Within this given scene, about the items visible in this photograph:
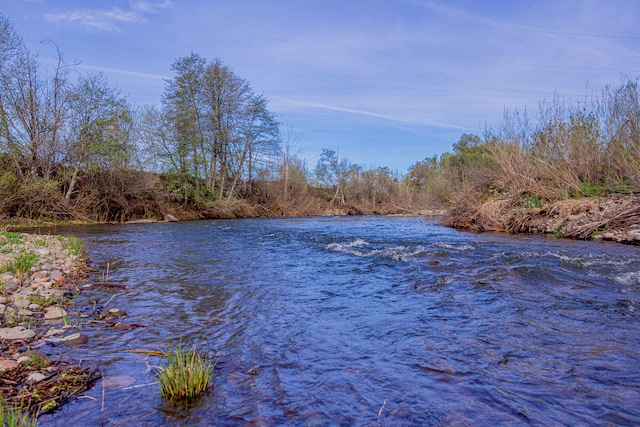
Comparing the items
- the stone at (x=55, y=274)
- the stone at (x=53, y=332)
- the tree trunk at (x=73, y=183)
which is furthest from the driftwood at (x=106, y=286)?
the tree trunk at (x=73, y=183)

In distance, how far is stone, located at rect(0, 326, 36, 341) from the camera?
11.5 feet

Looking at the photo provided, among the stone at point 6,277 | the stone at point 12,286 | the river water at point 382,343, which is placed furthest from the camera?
the stone at point 6,277

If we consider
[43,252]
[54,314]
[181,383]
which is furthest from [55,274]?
[181,383]

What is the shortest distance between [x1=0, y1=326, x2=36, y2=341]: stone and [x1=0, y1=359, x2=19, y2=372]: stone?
68 cm

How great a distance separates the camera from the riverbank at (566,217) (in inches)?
427

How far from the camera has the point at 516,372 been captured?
10.00ft

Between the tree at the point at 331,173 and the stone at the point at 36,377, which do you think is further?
the tree at the point at 331,173

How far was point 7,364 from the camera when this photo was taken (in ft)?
9.43

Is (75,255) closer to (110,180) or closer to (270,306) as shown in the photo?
(270,306)

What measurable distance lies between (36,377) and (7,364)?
0.36m

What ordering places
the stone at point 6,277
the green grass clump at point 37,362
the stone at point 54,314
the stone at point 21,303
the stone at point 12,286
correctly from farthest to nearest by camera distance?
the stone at point 6,277 → the stone at point 12,286 → the stone at point 21,303 → the stone at point 54,314 → the green grass clump at point 37,362

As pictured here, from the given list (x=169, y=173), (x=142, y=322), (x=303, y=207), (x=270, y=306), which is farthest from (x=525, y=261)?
(x=303, y=207)

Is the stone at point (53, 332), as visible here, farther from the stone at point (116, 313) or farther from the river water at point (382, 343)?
the stone at point (116, 313)

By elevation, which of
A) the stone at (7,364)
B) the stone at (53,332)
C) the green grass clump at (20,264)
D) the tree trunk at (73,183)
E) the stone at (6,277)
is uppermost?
the tree trunk at (73,183)
